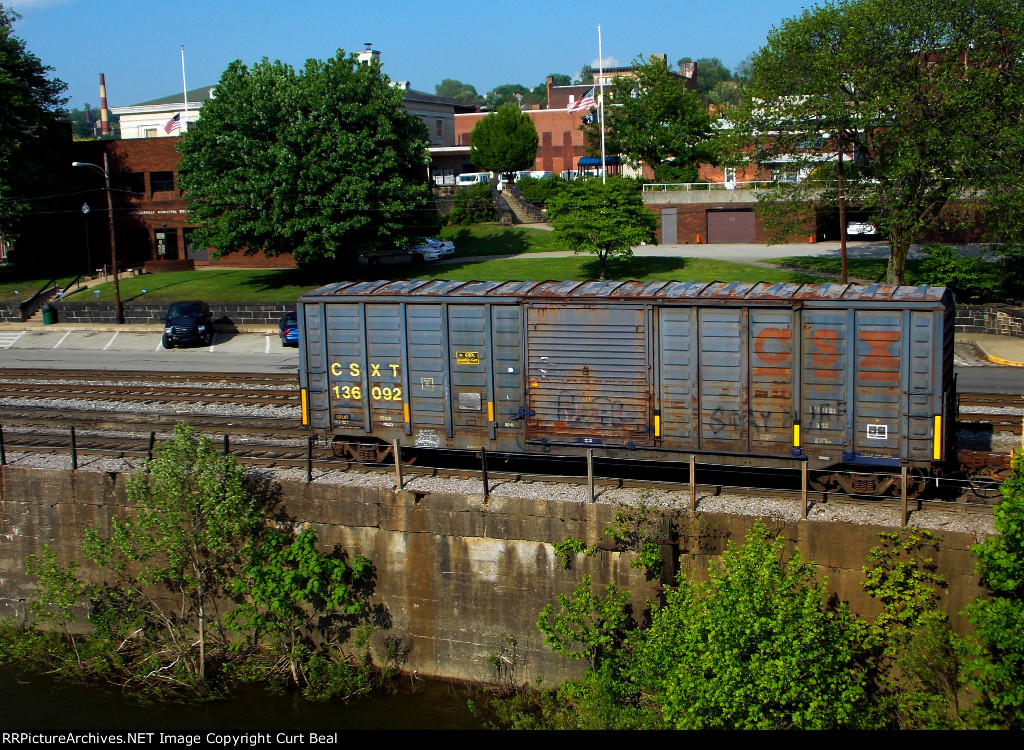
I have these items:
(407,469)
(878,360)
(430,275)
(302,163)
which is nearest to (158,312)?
(302,163)

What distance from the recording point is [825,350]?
12.9 meters

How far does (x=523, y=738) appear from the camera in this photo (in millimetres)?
3238

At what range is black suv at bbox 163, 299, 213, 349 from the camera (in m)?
35.9

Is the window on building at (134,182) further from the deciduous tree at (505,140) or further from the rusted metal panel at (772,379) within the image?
the rusted metal panel at (772,379)

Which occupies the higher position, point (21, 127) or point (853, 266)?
point (21, 127)

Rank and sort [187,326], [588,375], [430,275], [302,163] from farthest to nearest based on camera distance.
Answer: [430,275], [302,163], [187,326], [588,375]

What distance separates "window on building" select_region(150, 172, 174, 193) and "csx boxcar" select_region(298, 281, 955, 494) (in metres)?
40.5

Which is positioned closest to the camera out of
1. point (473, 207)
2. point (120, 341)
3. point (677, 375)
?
point (677, 375)

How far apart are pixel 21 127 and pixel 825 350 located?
4607 centimetres

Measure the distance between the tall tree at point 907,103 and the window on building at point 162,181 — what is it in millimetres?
34866

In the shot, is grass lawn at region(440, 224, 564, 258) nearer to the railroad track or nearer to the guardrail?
the guardrail

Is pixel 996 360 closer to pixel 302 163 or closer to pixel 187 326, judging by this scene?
pixel 302 163

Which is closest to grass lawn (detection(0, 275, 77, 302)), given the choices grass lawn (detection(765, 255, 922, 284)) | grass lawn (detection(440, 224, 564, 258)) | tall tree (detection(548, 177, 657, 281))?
grass lawn (detection(440, 224, 564, 258))

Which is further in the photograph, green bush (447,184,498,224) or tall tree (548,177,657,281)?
green bush (447,184,498,224)
